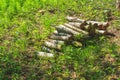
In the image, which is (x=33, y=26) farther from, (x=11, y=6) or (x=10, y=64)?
(x=10, y=64)

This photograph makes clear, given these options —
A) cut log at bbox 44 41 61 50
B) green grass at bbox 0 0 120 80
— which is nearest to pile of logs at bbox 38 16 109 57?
cut log at bbox 44 41 61 50

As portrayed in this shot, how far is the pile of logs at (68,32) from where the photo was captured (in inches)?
385

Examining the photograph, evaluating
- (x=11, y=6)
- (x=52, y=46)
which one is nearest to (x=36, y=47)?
(x=52, y=46)

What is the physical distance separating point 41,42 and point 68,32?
3.07ft

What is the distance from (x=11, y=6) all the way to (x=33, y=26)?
217cm

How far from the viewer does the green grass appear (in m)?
8.77

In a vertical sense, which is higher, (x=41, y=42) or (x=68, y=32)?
(x=68, y=32)

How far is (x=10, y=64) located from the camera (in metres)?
9.13

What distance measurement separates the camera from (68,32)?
34.2ft

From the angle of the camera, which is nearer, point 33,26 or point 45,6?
point 33,26

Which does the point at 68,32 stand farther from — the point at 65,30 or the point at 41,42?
the point at 41,42

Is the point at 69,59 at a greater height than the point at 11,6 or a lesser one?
lesser

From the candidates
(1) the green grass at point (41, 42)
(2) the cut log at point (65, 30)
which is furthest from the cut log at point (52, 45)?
(2) the cut log at point (65, 30)

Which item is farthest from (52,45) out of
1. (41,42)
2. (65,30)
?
(65,30)
